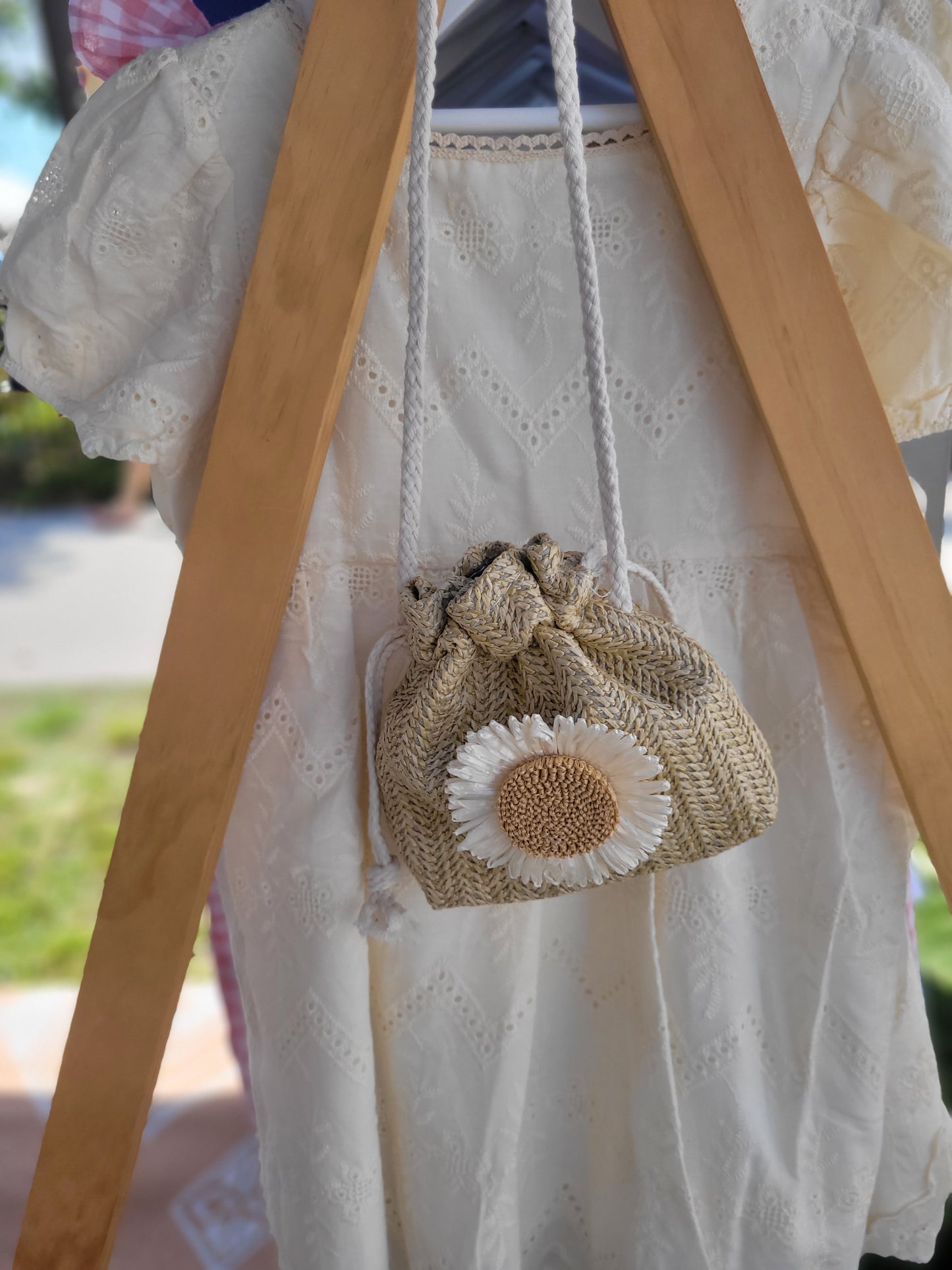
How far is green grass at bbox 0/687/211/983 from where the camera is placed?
1684 millimetres

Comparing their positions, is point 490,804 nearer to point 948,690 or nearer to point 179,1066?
point 948,690

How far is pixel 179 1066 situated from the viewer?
1208 mm

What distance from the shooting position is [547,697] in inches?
20.5

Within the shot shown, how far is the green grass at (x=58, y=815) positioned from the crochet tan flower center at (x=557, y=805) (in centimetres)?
126

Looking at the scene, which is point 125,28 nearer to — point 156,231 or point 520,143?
point 156,231

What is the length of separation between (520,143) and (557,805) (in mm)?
378

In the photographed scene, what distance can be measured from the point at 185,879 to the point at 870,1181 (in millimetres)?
512

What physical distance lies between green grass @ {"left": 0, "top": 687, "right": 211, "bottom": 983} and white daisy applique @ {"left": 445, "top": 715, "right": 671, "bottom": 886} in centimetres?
124

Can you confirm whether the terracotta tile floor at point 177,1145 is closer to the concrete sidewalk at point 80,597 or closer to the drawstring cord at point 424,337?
the drawstring cord at point 424,337

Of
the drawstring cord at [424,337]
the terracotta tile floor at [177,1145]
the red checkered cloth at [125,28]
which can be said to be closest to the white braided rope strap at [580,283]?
the drawstring cord at [424,337]

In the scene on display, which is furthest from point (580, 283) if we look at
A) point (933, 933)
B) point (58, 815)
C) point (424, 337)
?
point (58, 815)

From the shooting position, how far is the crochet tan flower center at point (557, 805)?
18.9 inches

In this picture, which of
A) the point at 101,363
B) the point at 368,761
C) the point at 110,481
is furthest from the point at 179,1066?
the point at 110,481

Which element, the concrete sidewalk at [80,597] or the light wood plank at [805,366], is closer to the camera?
the light wood plank at [805,366]
